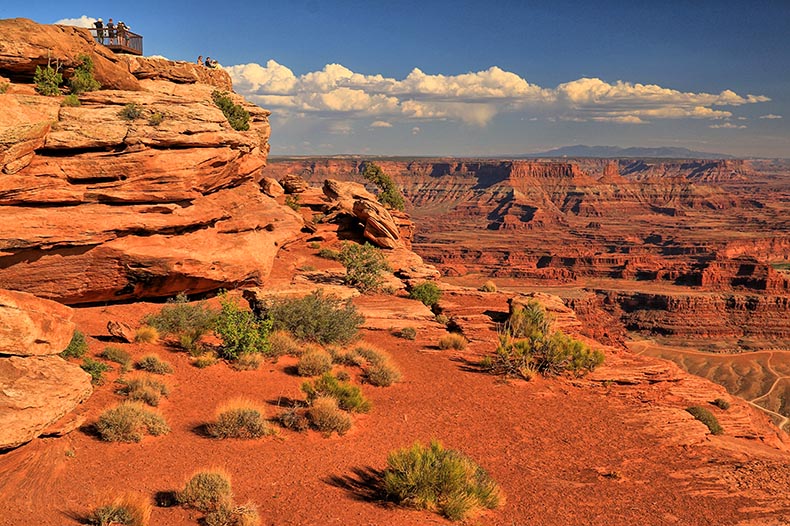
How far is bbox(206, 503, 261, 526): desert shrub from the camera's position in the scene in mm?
7742

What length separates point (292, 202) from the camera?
3428cm

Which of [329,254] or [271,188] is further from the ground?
[271,188]

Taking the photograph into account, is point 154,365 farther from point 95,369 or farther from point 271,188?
point 271,188

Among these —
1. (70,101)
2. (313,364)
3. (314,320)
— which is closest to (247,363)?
(313,364)

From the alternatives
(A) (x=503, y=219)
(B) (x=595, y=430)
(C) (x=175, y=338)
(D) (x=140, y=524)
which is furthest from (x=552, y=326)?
(A) (x=503, y=219)

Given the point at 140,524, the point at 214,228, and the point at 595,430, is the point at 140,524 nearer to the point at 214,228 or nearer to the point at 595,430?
the point at 595,430

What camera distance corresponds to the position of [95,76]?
2080cm

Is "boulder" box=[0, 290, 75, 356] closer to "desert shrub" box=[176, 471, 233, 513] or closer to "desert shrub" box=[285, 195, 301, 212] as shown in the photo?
"desert shrub" box=[176, 471, 233, 513]

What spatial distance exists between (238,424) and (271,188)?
86.5ft

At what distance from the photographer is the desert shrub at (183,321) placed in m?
16.5

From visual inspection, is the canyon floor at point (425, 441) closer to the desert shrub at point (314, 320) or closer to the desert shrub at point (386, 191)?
the desert shrub at point (314, 320)

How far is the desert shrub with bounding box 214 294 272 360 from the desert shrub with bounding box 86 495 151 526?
740 cm

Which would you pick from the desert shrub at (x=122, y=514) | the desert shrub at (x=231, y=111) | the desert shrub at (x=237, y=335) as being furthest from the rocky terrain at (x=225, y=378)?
the desert shrub at (x=231, y=111)

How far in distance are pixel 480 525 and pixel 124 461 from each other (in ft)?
21.2
